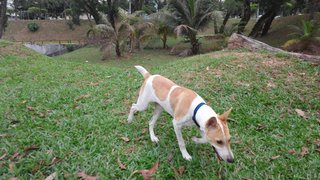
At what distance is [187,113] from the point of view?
3205 millimetres

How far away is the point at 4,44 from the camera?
40.4 ft

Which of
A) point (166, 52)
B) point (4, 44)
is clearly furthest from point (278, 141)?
point (166, 52)

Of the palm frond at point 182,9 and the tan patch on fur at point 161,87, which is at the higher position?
the palm frond at point 182,9

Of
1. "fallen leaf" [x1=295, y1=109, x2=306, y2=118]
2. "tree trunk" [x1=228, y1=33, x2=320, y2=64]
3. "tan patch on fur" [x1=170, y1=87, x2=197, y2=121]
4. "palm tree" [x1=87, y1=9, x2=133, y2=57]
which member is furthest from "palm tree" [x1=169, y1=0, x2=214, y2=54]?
"tan patch on fur" [x1=170, y1=87, x2=197, y2=121]

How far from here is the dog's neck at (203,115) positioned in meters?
2.92

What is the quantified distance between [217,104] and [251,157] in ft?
5.84

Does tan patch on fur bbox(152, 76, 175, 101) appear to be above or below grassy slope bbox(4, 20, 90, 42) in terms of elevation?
below

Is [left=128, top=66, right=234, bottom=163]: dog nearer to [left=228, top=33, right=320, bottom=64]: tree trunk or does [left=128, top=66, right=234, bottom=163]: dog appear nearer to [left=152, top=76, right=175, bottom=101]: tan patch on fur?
[left=152, top=76, right=175, bottom=101]: tan patch on fur

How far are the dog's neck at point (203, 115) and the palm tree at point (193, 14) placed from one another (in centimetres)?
1261

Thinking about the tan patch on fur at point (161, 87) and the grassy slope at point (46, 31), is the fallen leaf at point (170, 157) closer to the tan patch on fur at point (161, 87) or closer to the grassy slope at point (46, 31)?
the tan patch on fur at point (161, 87)

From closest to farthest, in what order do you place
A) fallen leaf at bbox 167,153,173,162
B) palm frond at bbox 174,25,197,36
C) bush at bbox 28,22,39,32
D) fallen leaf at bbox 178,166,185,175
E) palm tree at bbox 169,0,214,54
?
1. fallen leaf at bbox 178,166,185,175
2. fallen leaf at bbox 167,153,173,162
3. palm frond at bbox 174,25,197,36
4. palm tree at bbox 169,0,214,54
5. bush at bbox 28,22,39,32

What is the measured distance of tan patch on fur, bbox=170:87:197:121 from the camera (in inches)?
128

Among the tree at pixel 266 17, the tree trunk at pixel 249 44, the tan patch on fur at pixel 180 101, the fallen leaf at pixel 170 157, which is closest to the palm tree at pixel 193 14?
the tree at pixel 266 17

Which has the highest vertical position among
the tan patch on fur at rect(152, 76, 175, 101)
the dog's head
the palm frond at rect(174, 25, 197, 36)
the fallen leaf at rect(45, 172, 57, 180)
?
the palm frond at rect(174, 25, 197, 36)
